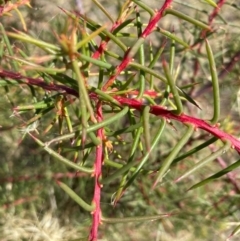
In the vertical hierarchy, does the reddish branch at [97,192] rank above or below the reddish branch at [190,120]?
below

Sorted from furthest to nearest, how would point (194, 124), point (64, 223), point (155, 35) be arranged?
point (155, 35) → point (64, 223) → point (194, 124)

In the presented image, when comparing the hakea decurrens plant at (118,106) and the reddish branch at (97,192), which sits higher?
the hakea decurrens plant at (118,106)

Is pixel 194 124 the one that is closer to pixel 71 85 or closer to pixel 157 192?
pixel 71 85

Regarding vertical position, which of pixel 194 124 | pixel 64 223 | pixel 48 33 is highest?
pixel 194 124

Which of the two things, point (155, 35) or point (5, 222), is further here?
point (155, 35)

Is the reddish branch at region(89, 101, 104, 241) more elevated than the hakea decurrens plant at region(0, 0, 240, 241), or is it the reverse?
the hakea decurrens plant at region(0, 0, 240, 241)

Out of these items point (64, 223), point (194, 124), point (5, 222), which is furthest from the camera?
point (64, 223)

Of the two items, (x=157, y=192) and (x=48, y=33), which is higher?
(x=48, y=33)

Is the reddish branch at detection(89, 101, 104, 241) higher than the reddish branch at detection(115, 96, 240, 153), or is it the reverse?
the reddish branch at detection(115, 96, 240, 153)

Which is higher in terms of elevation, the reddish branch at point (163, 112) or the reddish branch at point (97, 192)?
the reddish branch at point (163, 112)

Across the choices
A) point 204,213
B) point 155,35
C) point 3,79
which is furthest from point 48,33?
point 3,79

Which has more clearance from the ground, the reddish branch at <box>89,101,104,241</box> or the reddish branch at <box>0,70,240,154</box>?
the reddish branch at <box>0,70,240,154</box>
